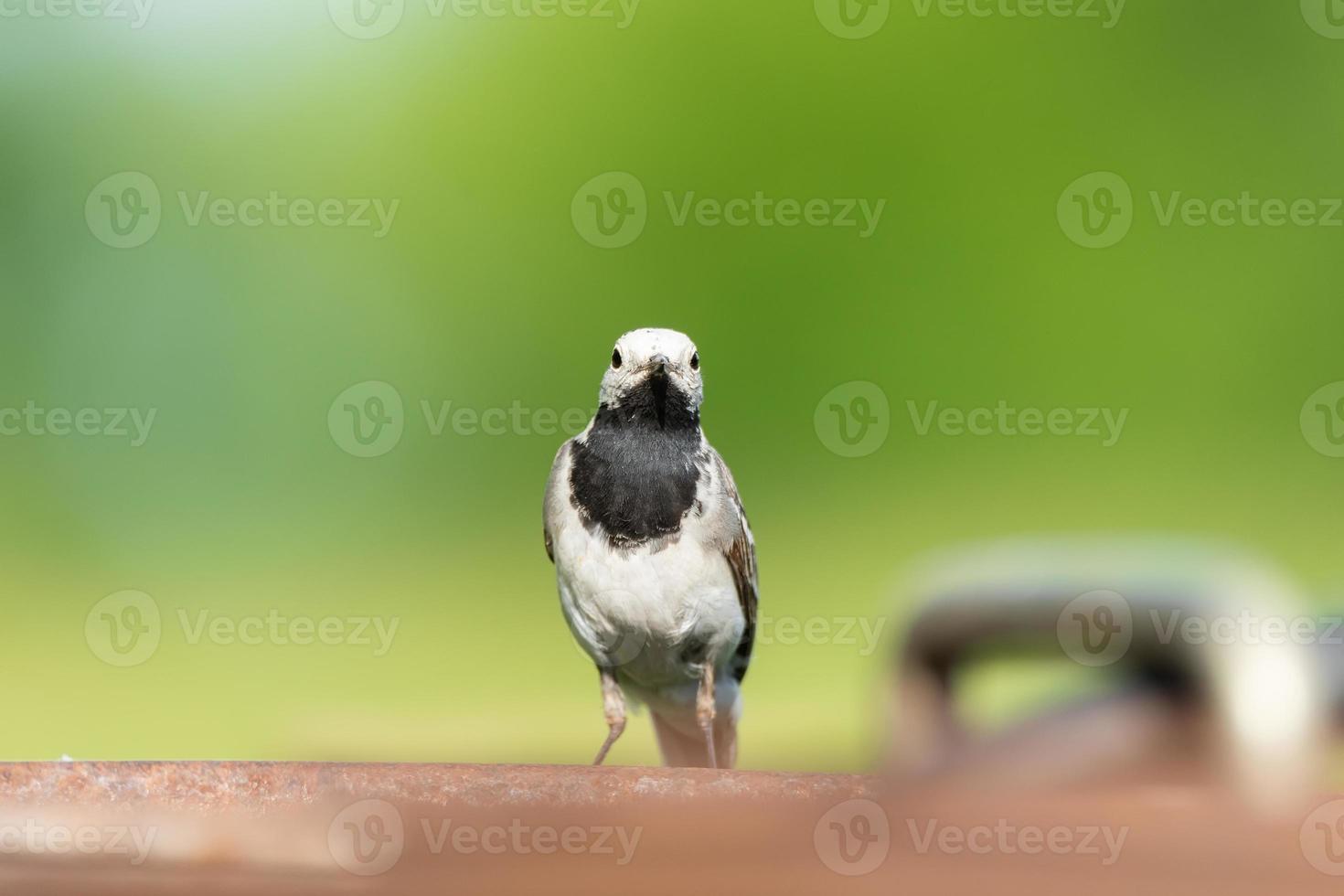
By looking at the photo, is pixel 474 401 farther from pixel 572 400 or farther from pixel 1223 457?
pixel 1223 457

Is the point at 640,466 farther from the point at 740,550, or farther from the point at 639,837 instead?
the point at 639,837

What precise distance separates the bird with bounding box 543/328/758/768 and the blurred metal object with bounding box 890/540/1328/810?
0.86 meters

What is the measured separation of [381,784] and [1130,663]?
1464 millimetres

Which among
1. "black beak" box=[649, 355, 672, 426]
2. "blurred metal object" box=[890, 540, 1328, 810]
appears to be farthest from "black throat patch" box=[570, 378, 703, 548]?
"blurred metal object" box=[890, 540, 1328, 810]

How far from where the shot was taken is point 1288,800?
140cm

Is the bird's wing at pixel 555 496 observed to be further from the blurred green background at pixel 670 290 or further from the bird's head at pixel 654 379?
the blurred green background at pixel 670 290

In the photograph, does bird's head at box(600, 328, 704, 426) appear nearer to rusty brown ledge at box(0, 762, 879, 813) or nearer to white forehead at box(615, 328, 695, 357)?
white forehead at box(615, 328, 695, 357)

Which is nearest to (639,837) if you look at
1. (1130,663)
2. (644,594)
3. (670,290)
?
(1130,663)

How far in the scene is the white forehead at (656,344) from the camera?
380 centimetres

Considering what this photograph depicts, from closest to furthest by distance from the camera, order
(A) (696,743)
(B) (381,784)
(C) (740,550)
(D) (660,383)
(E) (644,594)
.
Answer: (B) (381,784), (E) (644,594), (D) (660,383), (C) (740,550), (A) (696,743)

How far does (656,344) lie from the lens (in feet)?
12.5

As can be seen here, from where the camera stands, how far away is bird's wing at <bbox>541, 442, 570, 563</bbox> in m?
3.93

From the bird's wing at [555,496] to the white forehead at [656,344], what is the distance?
0.41 metres

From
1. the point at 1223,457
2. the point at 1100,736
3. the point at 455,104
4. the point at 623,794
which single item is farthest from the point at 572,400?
the point at 623,794
